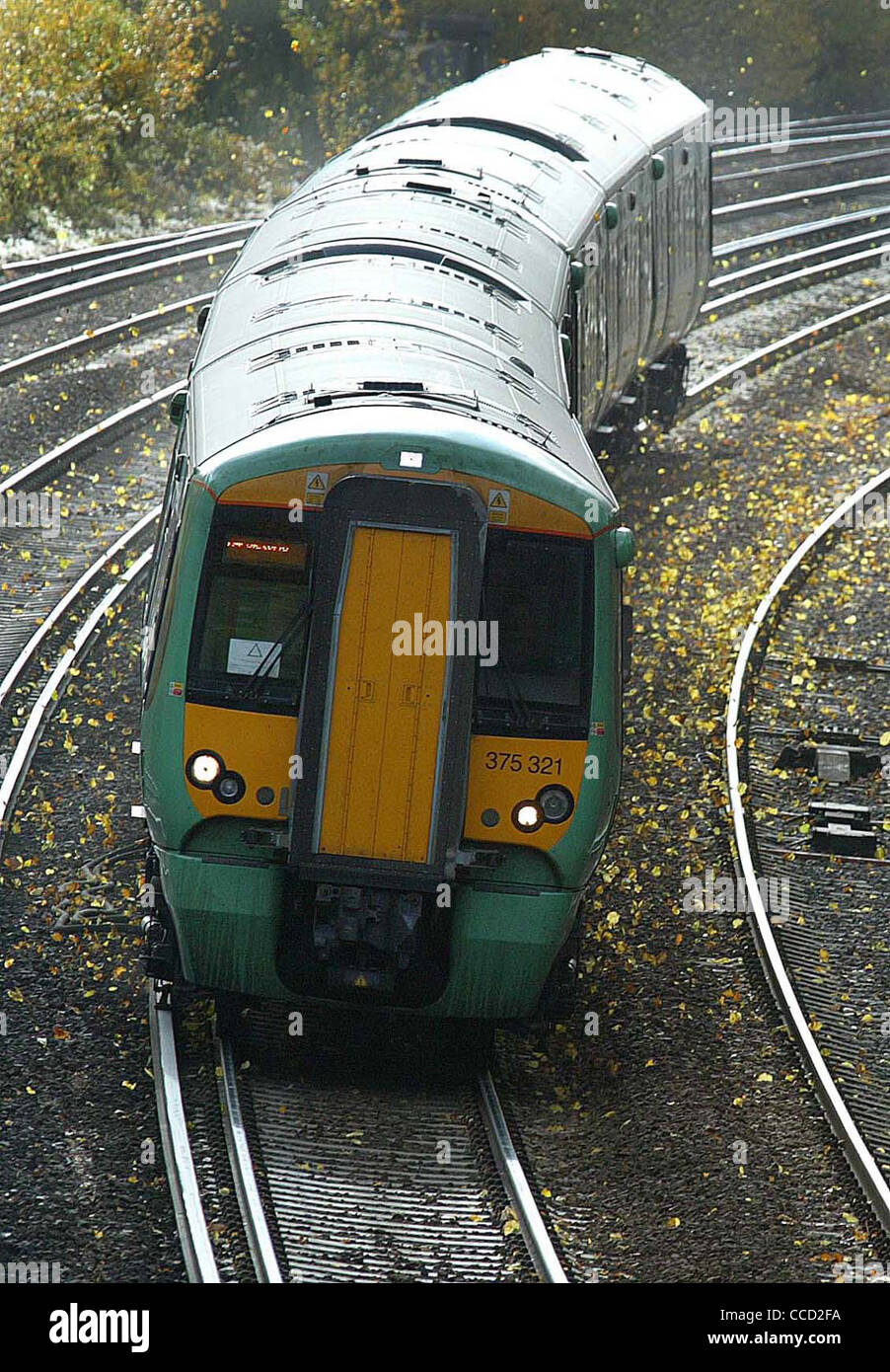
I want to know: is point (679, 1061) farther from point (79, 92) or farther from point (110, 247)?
point (79, 92)

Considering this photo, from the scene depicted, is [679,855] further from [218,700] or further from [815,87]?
[815,87]

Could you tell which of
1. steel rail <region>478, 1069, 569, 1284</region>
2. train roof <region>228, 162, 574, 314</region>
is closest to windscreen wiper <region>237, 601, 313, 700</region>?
steel rail <region>478, 1069, 569, 1284</region>

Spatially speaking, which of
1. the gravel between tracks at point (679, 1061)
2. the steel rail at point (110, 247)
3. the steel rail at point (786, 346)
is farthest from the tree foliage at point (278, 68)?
the gravel between tracks at point (679, 1061)

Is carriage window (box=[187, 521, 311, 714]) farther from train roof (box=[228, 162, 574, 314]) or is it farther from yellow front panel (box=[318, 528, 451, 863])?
train roof (box=[228, 162, 574, 314])

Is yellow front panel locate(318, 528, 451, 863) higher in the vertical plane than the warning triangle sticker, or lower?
lower

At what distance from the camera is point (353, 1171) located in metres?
8.29

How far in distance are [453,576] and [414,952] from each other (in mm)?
1951

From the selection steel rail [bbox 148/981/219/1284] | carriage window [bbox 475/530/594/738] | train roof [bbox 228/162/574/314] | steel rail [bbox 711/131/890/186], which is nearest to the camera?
steel rail [bbox 148/981/219/1284]

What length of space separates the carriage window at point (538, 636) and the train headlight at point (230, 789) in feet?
4.14

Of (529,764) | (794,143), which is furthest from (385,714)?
(794,143)

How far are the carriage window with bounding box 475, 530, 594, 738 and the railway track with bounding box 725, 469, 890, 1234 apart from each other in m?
2.74

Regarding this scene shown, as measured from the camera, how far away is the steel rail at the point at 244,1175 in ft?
24.4

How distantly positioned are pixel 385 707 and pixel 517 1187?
8.03 feet

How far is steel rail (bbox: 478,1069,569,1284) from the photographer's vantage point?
25.1 feet
